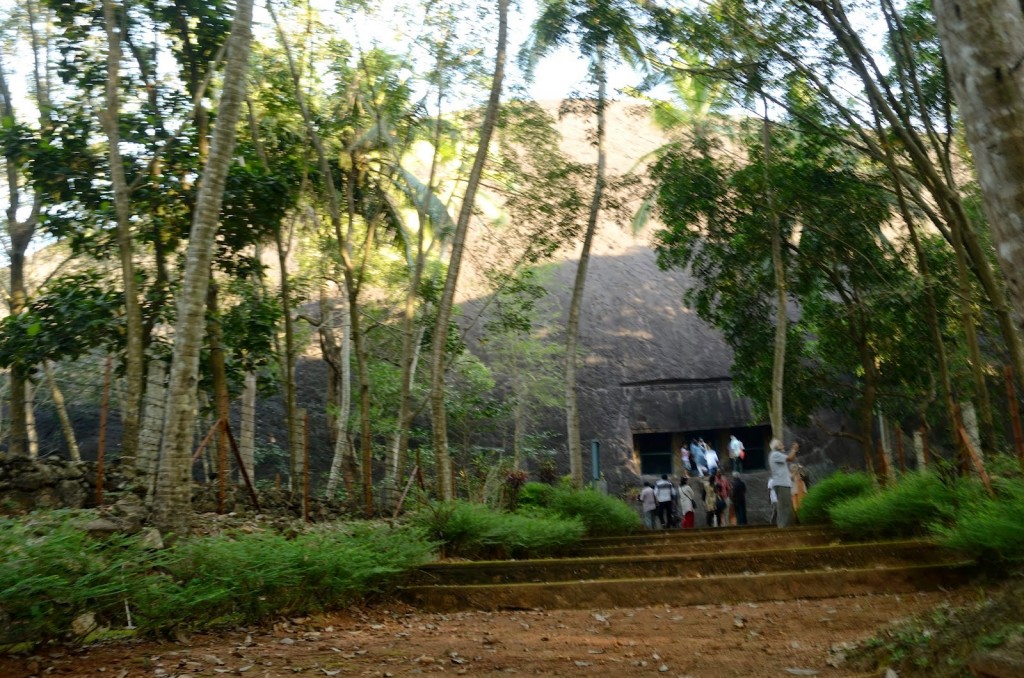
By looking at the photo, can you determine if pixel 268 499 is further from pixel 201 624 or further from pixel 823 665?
pixel 823 665

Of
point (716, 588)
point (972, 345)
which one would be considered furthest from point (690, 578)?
point (972, 345)

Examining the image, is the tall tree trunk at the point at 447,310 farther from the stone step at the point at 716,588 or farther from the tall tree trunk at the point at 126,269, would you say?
the stone step at the point at 716,588

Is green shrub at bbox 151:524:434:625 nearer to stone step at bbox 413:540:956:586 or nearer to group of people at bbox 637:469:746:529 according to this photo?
stone step at bbox 413:540:956:586

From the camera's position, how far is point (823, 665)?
16.3ft

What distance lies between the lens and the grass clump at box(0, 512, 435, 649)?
5098 mm

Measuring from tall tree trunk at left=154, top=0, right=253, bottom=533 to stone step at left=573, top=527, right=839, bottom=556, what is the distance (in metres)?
5.62

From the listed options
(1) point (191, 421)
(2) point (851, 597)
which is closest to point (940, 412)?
(2) point (851, 597)

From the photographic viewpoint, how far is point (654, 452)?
1234 inches

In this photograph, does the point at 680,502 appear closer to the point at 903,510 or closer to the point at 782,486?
the point at 782,486

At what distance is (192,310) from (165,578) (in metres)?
2.70

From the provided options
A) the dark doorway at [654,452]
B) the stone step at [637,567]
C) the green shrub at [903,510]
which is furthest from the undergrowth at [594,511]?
the dark doorway at [654,452]

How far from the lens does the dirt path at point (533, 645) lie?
16.7ft

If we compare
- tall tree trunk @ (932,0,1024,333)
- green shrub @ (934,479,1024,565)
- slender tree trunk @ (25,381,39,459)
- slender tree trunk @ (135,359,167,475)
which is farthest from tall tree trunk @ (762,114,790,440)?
slender tree trunk @ (25,381,39,459)

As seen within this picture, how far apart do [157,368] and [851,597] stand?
35.5 ft
